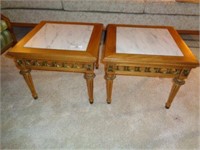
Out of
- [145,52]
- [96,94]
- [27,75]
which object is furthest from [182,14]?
[27,75]

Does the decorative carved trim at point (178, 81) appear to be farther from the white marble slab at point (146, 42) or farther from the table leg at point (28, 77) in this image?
the table leg at point (28, 77)

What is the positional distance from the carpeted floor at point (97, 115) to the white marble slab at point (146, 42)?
462mm

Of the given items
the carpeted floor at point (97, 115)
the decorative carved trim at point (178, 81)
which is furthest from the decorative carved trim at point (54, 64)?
the decorative carved trim at point (178, 81)

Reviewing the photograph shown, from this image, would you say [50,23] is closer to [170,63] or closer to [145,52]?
[145,52]

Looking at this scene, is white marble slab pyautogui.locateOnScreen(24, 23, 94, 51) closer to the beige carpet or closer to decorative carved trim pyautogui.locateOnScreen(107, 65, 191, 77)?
decorative carved trim pyautogui.locateOnScreen(107, 65, 191, 77)

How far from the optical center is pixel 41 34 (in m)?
1.21

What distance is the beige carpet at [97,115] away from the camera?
1048mm

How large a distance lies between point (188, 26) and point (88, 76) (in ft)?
5.14

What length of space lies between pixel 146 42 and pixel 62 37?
60 cm

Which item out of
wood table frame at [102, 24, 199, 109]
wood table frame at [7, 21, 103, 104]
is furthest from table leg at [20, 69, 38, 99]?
wood table frame at [102, 24, 199, 109]

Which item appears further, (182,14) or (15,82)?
(182,14)

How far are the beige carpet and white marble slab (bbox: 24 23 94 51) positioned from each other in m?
0.46

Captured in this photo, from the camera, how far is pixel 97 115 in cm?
120

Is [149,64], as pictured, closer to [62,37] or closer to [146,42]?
[146,42]
